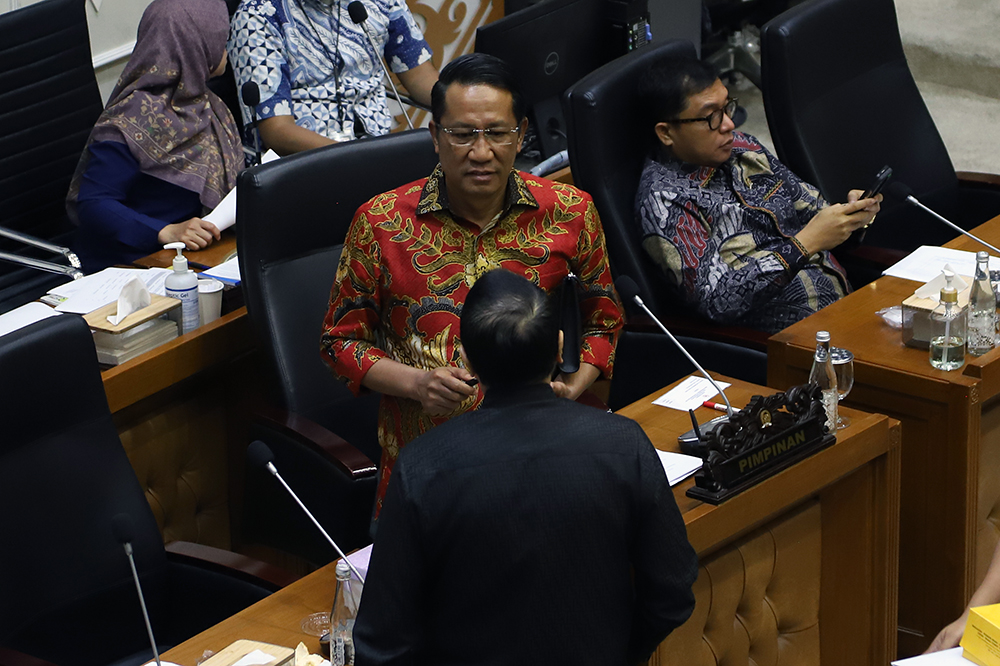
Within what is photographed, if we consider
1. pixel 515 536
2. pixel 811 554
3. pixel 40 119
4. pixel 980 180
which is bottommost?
pixel 811 554

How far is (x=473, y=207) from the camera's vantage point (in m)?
2.15

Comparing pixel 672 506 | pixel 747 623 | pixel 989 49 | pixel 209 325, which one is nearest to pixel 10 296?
pixel 209 325

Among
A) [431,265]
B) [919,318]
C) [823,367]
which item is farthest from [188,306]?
[919,318]

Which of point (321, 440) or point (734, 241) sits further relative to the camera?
point (734, 241)

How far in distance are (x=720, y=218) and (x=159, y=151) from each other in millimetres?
1275

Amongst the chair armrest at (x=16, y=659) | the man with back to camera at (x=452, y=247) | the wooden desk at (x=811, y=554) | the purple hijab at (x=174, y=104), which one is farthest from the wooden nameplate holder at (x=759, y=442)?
the purple hijab at (x=174, y=104)

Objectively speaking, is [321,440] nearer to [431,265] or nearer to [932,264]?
[431,265]

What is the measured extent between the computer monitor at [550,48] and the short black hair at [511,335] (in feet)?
5.45

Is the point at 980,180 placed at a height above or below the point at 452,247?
below

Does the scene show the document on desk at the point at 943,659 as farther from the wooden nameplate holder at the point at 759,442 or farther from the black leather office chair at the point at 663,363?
the black leather office chair at the point at 663,363

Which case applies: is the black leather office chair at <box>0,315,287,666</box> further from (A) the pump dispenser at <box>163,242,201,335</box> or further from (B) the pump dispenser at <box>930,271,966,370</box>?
(B) the pump dispenser at <box>930,271,966,370</box>

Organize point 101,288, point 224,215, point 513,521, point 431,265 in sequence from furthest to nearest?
point 224,215 < point 101,288 < point 431,265 < point 513,521

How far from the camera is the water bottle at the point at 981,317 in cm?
240

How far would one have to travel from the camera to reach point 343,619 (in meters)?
1.72
